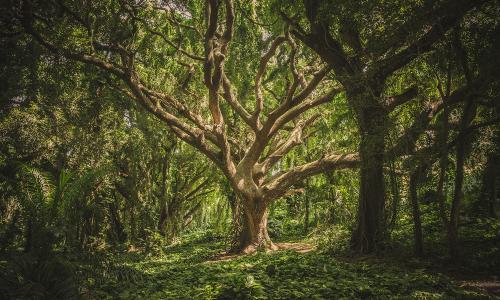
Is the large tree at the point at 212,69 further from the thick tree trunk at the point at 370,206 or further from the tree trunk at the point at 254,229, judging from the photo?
the thick tree trunk at the point at 370,206

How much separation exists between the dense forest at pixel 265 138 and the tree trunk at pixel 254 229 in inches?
2.3

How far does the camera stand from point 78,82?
957 centimetres

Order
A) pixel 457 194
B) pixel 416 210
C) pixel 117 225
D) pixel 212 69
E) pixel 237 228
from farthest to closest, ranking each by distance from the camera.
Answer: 1. pixel 117 225
2. pixel 237 228
3. pixel 212 69
4. pixel 416 210
5. pixel 457 194

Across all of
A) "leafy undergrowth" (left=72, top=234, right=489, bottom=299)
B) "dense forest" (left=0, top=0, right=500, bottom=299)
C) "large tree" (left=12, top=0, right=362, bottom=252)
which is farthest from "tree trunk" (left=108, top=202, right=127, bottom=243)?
"leafy undergrowth" (left=72, top=234, right=489, bottom=299)

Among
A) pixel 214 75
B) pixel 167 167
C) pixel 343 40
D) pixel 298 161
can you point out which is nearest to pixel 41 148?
pixel 214 75

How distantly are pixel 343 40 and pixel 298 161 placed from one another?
7.08 m

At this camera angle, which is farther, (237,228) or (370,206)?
(237,228)

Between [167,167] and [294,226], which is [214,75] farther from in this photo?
[294,226]

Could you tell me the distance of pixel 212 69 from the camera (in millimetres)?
8523

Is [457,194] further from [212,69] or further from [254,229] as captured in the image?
[254,229]

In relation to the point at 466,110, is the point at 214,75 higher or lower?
higher

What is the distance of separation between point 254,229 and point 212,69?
16.4 ft

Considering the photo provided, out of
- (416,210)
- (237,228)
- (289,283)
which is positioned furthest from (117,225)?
(416,210)

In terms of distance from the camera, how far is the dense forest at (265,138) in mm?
4992
